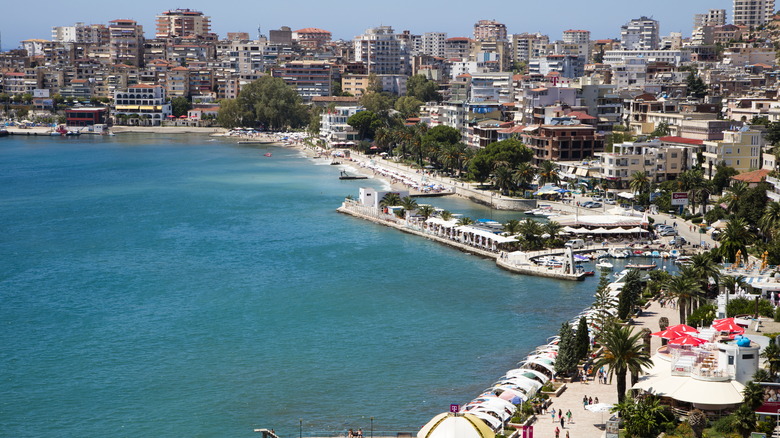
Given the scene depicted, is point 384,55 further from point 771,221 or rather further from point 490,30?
point 771,221

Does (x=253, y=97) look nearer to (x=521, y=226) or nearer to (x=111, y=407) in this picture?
(x=521, y=226)

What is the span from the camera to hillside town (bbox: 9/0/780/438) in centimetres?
2203

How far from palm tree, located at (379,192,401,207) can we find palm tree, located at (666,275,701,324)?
81.9 ft

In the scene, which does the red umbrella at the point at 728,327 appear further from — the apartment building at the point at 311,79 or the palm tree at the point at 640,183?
the apartment building at the point at 311,79

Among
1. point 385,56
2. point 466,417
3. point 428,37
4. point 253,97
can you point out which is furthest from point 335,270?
point 428,37

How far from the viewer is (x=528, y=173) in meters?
55.3

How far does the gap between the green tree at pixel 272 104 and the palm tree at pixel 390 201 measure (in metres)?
59.2

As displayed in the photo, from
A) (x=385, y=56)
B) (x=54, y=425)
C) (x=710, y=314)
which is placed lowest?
(x=54, y=425)

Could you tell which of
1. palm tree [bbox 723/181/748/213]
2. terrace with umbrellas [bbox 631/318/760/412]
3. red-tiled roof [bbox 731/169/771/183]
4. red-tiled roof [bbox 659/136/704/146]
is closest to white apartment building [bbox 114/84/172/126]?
red-tiled roof [bbox 659/136/704/146]

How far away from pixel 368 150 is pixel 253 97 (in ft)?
98.9

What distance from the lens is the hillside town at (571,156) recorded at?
22.0 meters

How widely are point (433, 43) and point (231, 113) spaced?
7199 centimetres

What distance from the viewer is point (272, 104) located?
110500 mm

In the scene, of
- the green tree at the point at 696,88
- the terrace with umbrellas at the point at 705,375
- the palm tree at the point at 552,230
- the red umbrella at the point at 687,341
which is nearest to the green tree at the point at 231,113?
the green tree at the point at 696,88
